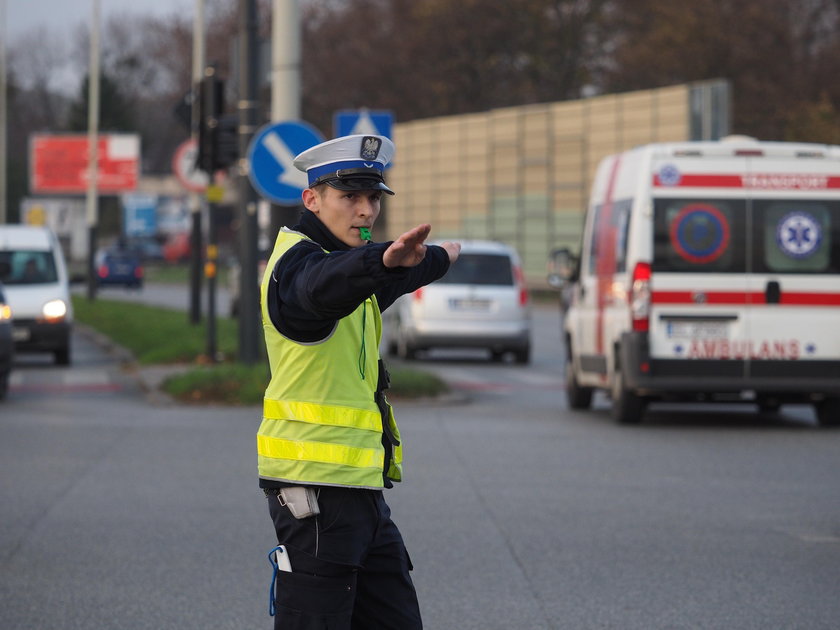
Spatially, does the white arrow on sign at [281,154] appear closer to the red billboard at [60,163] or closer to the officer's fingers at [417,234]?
the officer's fingers at [417,234]

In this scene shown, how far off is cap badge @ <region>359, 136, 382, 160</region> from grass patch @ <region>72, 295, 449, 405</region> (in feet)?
35.2

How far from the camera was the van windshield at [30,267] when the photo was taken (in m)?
24.2

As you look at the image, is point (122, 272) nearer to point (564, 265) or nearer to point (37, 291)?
point (37, 291)

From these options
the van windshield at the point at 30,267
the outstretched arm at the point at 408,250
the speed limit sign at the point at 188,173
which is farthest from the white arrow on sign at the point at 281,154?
the outstretched arm at the point at 408,250

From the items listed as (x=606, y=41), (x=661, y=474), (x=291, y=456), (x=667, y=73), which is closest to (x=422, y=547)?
(x=661, y=474)

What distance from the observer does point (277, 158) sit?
17000 mm

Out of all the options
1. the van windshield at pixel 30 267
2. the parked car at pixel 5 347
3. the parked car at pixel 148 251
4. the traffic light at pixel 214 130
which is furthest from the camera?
the parked car at pixel 148 251

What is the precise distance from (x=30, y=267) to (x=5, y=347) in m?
7.02

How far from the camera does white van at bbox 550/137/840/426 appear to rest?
47.3 feet

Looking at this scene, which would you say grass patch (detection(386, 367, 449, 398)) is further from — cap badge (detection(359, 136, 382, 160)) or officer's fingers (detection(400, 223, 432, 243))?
officer's fingers (detection(400, 223, 432, 243))

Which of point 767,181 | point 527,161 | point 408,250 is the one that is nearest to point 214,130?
point 767,181

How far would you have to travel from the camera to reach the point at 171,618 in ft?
22.9

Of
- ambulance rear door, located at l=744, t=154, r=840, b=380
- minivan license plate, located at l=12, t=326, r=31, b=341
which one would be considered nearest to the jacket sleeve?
ambulance rear door, located at l=744, t=154, r=840, b=380

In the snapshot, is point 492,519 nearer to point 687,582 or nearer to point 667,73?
point 687,582
